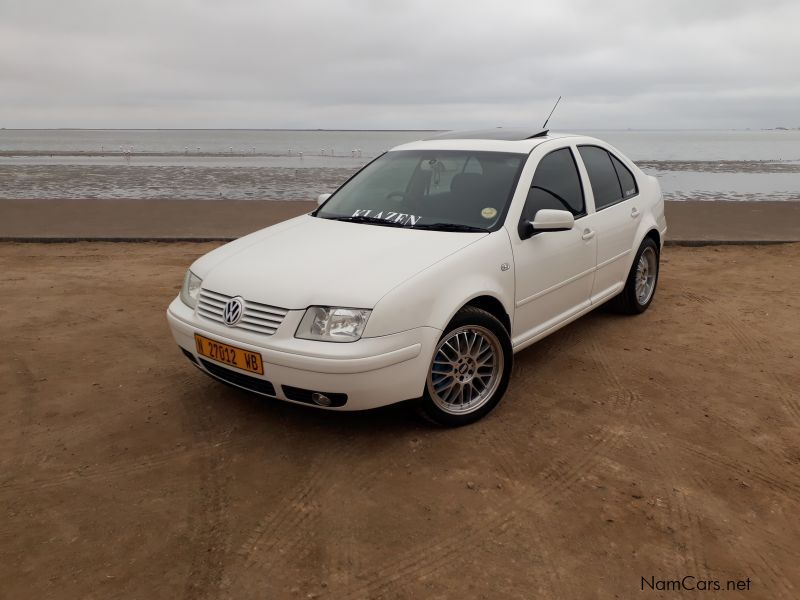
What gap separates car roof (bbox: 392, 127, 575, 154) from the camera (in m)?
4.31

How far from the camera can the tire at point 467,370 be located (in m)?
3.44

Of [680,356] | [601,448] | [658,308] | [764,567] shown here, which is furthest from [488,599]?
[658,308]

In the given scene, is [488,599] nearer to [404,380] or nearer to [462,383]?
[404,380]

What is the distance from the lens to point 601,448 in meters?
3.36

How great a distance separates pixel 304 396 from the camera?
317 centimetres

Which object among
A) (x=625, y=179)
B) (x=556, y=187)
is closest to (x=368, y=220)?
(x=556, y=187)

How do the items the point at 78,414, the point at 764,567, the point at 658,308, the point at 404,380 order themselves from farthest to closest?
1. the point at 658,308
2. the point at 78,414
3. the point at 404,380
4. the point at 764,567

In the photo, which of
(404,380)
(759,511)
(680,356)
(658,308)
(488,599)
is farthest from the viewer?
(658,308)

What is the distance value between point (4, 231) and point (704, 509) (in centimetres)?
1046

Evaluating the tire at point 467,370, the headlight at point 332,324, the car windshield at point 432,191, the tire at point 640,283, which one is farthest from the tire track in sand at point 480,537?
the tire at point 640,283

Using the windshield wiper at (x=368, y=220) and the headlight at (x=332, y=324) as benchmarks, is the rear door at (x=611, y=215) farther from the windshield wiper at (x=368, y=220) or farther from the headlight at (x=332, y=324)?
the headlight at (x=332, y=324)

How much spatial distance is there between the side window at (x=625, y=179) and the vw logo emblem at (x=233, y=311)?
3441 mm

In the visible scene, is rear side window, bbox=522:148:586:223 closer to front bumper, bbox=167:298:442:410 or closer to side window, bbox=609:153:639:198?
side window, bbox=609:153:639:198

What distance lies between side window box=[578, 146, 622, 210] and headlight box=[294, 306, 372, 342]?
2450mm
